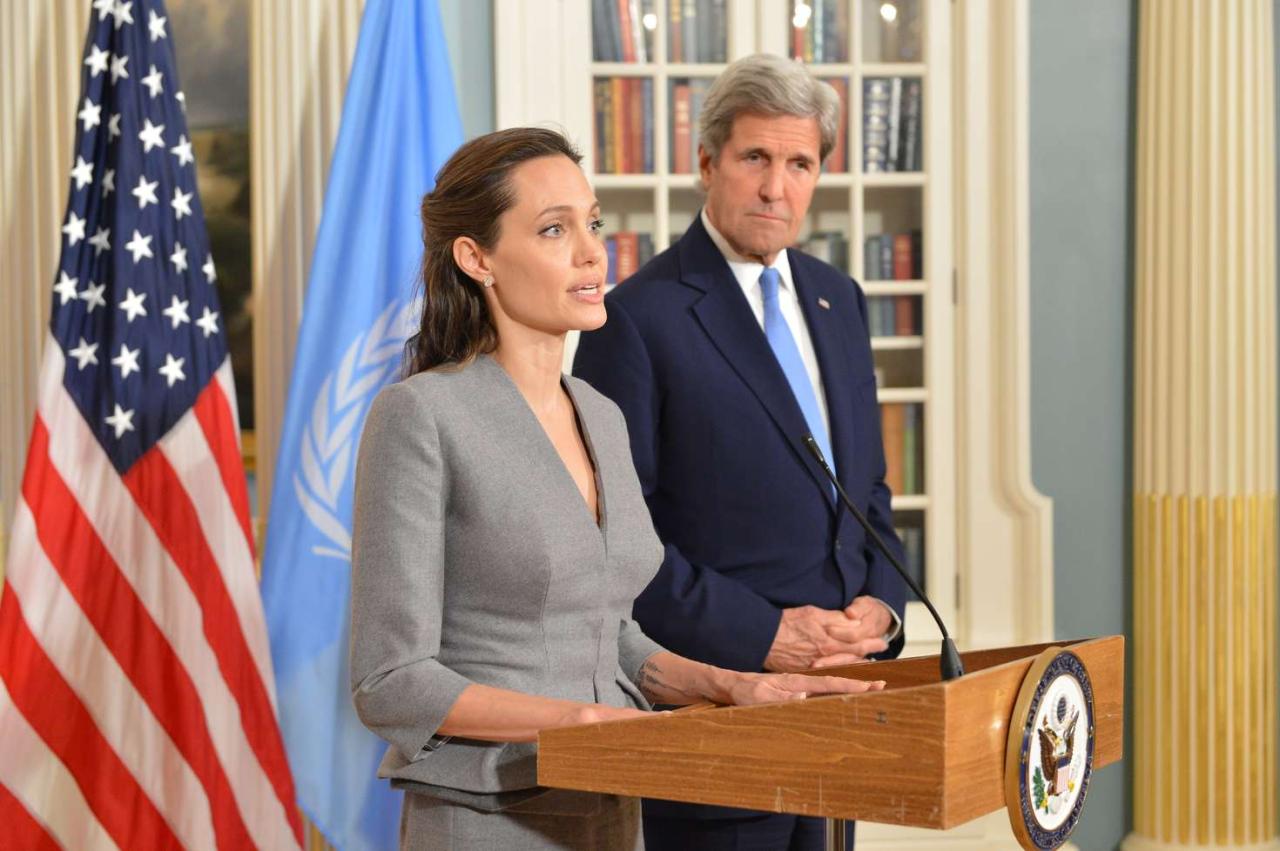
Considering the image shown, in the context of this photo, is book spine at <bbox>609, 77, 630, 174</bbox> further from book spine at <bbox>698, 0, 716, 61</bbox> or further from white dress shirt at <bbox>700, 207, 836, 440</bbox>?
white dress shirt at <bbox>700, 207, 836, 440</bbox>

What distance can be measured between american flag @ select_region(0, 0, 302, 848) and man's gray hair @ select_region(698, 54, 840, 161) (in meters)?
1.41

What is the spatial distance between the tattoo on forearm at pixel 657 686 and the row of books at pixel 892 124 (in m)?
2.58

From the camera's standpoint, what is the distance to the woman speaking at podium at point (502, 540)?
147cm

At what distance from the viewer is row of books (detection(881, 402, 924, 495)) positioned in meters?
4.05

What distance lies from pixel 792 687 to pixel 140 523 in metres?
2.10

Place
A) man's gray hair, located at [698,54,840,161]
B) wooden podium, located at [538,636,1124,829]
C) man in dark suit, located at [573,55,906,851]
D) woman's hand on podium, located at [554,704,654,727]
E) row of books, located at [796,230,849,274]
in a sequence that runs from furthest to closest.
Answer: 1. row of books, located at [796,230,849,274]
2. man's gray hair, located at [698,54,840,161]
3. man in dark suit, located at [573,55,906,851]
4. woman's hand on podium, located at [554,704,654,727]
5. wooden podium, located at [538,636,1124,829]

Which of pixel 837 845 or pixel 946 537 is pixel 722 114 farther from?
pixel 946 537

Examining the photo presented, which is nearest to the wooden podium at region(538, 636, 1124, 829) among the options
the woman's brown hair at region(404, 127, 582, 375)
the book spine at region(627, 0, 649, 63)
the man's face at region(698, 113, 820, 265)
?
the woman's brown hair at region(404, 127, 582, 375)

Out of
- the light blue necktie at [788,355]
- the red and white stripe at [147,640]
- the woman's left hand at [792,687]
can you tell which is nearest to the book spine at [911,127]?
the light blue necktie at [788,355]

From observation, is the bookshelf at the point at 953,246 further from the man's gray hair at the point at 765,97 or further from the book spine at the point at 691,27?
the man's gray hair at the point at 765,97

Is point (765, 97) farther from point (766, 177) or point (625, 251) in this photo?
point (625, 251)

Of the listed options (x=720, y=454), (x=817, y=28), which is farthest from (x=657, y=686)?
(x=817, y=28)

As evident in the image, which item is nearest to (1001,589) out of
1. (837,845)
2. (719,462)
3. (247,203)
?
(719,462)

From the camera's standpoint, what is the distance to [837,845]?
1486mm
